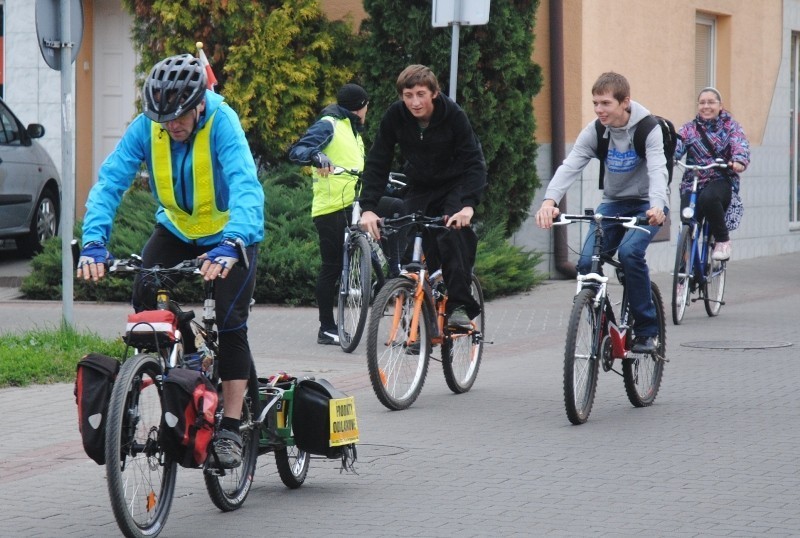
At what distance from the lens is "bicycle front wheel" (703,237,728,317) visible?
42.9ft

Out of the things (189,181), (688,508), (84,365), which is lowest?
(688,508)

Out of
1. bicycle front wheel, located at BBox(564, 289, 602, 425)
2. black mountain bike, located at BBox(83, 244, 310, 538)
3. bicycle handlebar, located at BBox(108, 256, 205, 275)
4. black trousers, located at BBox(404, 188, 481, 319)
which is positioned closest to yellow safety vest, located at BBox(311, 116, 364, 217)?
black trousers, located at BBox(404, 188, 481, 319)

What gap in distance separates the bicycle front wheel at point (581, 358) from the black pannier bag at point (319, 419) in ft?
5.61

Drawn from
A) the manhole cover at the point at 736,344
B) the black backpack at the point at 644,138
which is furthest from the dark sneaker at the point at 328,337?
the black backpack at the point at 644,138

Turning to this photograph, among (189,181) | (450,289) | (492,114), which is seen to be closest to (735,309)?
(492,114)

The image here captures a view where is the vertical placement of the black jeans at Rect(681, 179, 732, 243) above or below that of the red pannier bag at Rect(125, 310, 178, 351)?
above

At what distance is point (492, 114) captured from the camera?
15.1 m

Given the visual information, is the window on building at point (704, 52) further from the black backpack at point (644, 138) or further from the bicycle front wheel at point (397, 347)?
the bicycle front wheel at point (397, 347)

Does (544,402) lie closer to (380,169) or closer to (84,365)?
(380,169)

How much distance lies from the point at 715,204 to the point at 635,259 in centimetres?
494

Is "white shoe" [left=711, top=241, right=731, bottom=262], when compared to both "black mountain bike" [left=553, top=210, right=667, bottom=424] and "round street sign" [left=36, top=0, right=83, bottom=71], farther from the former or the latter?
"round street sign" [left=36, top=0, right=83, bottom=71]

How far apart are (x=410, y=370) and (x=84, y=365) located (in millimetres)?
3611

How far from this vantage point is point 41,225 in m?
16.5

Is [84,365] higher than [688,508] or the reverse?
higher
